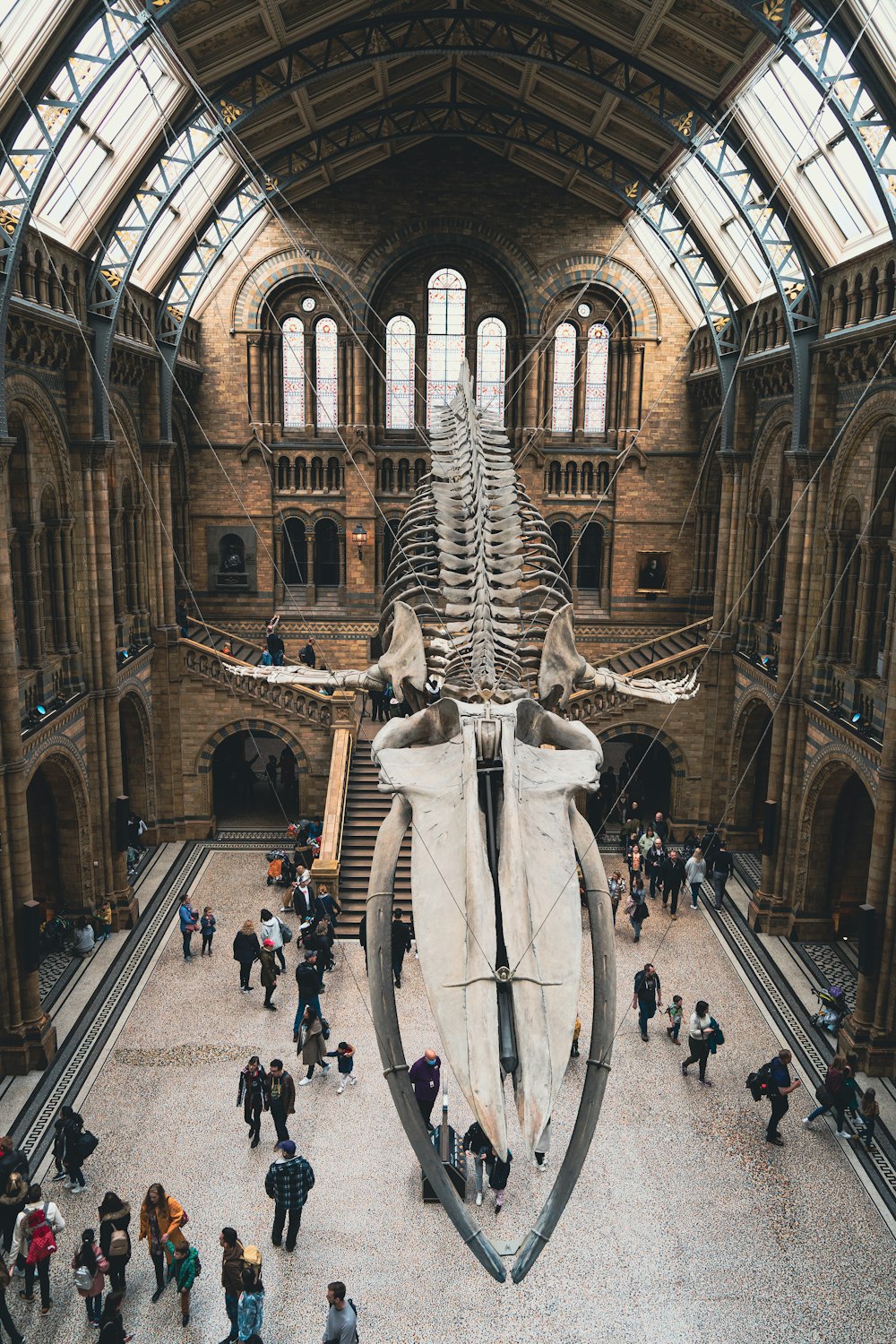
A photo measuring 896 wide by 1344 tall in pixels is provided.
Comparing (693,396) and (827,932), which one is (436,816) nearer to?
(827,932)

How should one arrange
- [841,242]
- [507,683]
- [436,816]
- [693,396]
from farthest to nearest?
[693,396], [841,242], [507,683], [436,816]

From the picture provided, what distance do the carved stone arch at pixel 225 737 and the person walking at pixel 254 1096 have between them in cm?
1114

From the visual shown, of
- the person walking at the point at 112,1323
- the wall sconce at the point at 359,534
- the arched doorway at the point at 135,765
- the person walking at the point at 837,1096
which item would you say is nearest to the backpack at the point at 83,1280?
the person walking at the point at 112,1323

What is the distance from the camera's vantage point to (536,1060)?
5027 mm

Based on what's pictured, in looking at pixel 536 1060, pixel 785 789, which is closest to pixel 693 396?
pixel 785 789

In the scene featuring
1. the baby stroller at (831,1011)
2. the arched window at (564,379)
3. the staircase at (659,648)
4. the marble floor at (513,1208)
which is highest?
the arched window at (564,379)

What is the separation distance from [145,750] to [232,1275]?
14.6m

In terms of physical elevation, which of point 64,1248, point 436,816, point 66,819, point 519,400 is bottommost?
point 64,1248

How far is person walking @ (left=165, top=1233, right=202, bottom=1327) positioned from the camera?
10328 millimetres

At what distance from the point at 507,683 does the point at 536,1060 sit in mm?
3923

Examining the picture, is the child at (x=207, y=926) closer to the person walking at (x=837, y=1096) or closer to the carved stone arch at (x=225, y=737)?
the carved stone arch at (x=225, y=737)

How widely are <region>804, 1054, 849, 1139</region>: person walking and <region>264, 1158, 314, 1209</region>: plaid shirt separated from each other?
6.42 metres

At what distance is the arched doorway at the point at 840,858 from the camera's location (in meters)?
19.0

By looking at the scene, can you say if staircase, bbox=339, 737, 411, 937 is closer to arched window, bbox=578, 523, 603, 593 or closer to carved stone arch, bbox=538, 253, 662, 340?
arched window, bbox=578, 523, 603, 593
